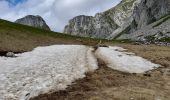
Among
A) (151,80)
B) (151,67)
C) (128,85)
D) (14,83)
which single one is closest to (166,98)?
(128,85)

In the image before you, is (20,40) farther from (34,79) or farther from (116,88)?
(116,88)

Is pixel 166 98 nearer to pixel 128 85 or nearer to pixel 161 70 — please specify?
pixel 128 85

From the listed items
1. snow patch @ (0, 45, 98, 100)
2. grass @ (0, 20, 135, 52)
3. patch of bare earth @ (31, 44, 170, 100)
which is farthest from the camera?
grass @ (0, 20, 135, 52)

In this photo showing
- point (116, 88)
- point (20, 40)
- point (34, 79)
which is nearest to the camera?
point (116, 88)

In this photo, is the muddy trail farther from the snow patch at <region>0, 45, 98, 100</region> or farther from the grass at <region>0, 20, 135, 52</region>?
the grass at <region>0, 20, 135, 52</region>

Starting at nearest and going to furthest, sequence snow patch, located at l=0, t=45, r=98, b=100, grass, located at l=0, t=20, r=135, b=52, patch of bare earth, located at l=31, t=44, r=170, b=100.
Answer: snow patch, located at l=0, t=45, r=98, b=100 → patch of bare earth, located at l=31, t=44, r=170, b=100 → grass, located at l=0, t=20, r=135, b=52

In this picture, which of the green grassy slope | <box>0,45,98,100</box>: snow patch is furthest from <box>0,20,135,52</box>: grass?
<box>0,45,98,100</box>: snow patch

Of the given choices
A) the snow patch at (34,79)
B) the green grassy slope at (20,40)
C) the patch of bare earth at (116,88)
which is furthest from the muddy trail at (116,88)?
the green grassy slope at (20,40)

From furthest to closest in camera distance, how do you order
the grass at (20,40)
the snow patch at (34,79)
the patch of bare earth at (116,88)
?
the grass at (20,40) < the patch of bare earth at (116,88) < the snow patch at (34,79)

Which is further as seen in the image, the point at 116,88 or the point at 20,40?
the point at 20,40

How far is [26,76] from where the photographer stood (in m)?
28.5

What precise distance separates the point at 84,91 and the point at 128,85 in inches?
169

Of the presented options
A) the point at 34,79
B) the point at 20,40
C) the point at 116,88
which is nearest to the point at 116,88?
the point at 116,88

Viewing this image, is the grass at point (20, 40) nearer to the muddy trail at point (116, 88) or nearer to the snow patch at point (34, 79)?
the snow patch at point (34, 79)
